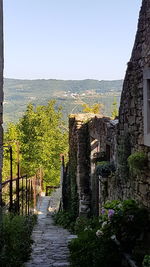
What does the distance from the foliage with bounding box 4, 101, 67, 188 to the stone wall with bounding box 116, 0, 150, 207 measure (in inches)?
705

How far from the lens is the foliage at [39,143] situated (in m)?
25.2

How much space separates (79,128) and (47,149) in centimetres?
1489

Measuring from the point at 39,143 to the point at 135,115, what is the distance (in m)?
20.0

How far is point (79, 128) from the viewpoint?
35.9 ft

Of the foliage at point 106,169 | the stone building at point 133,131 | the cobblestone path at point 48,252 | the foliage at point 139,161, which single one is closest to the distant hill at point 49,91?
the cobblestone path at point 48,252

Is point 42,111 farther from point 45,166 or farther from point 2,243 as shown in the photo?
point 2,243

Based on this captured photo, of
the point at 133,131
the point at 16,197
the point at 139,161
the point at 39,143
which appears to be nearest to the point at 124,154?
the point at 133,131

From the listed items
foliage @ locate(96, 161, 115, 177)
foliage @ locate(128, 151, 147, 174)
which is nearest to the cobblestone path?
foliage @ locate(96, 161, 115, 177)

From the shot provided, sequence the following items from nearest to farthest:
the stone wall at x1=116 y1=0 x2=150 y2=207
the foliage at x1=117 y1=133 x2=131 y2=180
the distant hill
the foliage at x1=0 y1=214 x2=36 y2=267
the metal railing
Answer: the foliage at x1=0 y1=214 x2=36 y2=267 → the stone wall at x1=116 y1=0 x2=150 y2=207 → the foliage at x1=117 y1=133 x2=131 y2=180 → the metal railing → the distant hill

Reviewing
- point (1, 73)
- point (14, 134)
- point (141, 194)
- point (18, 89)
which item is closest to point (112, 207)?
point (141, 194)

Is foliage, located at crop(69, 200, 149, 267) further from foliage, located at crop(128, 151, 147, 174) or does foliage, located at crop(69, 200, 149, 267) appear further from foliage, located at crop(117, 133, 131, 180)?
foliage, located at crop(117, 133, 131, 180)

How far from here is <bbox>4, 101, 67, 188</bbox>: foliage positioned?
25188mm

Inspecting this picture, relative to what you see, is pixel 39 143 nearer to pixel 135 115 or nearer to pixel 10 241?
pixel 135 115

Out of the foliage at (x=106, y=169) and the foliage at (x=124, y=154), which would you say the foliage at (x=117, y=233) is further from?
the foliage at (x=106, y=169)
